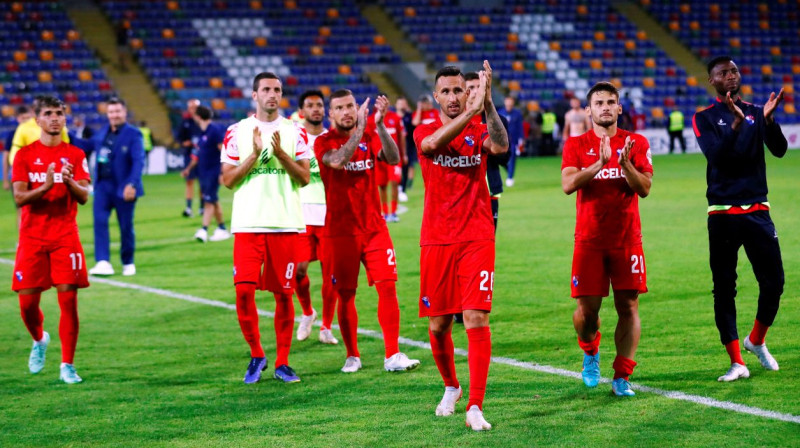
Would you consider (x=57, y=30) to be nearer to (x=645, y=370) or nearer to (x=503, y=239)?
(x=503, y=239)

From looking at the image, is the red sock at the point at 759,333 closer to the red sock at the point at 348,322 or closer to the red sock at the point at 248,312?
the red sock at the point at 348,322

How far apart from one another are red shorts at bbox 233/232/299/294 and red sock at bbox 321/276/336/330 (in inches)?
34.7

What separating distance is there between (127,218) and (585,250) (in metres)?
7.73

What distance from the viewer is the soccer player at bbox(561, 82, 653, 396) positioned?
639 centimetres

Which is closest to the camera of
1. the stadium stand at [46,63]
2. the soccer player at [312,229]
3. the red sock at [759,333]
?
the red sock at [759,333]

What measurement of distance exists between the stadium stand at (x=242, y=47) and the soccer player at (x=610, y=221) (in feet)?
96.3

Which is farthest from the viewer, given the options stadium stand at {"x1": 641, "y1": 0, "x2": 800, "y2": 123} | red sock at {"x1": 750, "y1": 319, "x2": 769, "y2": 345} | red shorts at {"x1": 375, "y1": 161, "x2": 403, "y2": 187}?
stadium stand at {"x1": 641, "y1": 0, "x2": 800, "y2": 123}

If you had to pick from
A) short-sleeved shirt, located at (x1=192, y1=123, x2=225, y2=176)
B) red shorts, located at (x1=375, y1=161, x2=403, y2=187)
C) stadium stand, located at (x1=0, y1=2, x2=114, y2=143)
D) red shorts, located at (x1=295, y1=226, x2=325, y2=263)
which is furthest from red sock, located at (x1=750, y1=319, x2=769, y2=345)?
Answer: stadium stand, located at (x1=0, y1=2, x2=114, y2=143)

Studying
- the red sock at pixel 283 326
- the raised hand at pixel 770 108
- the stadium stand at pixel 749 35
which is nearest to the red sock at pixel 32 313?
the red sock at pixel 283 326

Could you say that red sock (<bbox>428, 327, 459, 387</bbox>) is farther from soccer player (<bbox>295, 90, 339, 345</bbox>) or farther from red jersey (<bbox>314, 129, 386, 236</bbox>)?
soccer player (<bbox>295, 90, 339, 345</bbox>)

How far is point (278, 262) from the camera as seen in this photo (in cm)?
732

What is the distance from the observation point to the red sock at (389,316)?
756cm

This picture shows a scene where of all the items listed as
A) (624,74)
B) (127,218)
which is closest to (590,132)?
(127,218)

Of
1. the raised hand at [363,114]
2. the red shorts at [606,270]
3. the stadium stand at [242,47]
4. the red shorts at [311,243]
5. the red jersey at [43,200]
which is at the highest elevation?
the stadium stand at [242,47]
